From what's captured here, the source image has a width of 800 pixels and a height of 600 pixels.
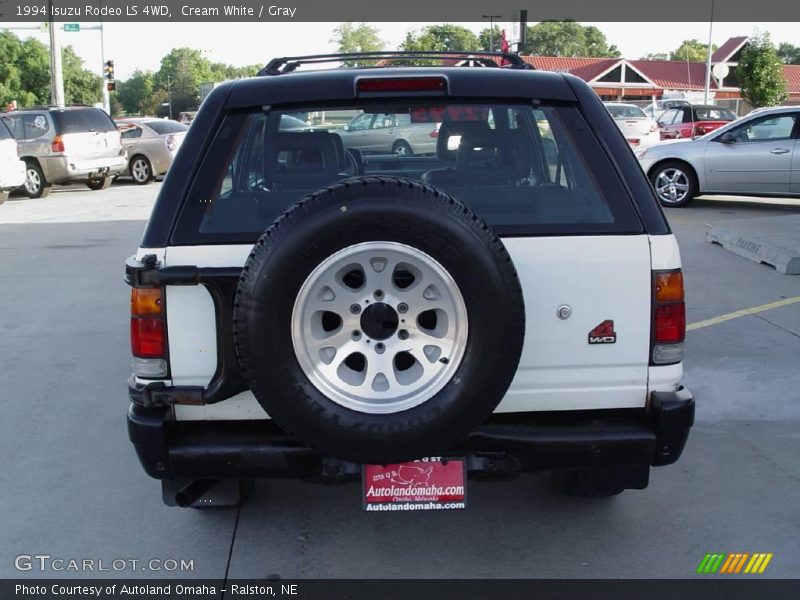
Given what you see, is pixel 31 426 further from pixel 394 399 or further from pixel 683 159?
pixel 683 159

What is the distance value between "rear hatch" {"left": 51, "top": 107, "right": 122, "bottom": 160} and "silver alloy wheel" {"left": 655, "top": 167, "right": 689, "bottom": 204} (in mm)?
11220

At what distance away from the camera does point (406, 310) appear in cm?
307

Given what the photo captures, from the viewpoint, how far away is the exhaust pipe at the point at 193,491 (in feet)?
12.0

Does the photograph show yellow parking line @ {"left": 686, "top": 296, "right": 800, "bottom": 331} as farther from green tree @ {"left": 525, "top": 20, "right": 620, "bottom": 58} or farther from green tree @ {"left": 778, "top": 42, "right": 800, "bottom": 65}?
green tree @ {"left": 525, "top": 20, "right": 620, "bottom": 58}

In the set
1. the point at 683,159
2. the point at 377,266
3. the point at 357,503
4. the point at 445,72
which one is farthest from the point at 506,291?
the point at 683,159

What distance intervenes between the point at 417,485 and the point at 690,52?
Answer: 12690 centimetres

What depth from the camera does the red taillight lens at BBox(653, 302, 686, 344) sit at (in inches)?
134

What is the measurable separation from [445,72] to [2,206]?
619 inches

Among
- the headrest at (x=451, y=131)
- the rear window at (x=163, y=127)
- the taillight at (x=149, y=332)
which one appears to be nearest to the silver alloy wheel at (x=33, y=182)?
the rear window at (x=163, y=127)

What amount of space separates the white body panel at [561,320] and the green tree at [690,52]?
382ft

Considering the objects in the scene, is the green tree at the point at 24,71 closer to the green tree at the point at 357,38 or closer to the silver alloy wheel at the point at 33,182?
the green tree at the point at 357,38

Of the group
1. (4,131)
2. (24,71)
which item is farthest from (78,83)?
(4,131)

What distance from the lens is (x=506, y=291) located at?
304 cm

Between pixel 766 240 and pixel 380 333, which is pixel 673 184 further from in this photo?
pixel 380 333
